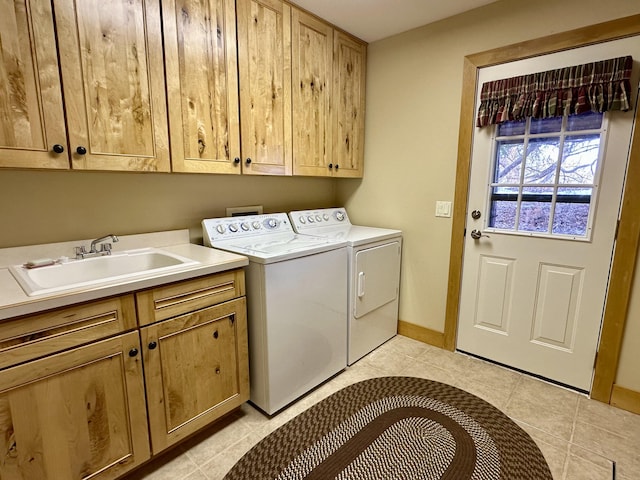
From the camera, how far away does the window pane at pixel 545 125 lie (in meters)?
1.91

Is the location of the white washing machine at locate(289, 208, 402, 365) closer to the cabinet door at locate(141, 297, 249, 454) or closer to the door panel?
the door panel

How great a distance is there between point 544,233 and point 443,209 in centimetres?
65

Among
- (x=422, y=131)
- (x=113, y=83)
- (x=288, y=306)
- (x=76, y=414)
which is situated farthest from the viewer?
(x=422, y=131)

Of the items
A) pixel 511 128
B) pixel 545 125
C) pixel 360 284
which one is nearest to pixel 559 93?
pixel 545 125

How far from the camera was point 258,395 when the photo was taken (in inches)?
71.6

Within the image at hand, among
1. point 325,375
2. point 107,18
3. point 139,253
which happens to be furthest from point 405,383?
point 107,18

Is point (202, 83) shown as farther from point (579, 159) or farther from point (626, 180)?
point (626, 180)

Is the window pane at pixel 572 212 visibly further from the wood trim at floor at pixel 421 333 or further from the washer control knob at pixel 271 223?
the washer control knob at pixel 271 223

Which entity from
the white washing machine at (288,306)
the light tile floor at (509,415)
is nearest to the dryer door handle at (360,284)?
the white washing machine at (288,306)

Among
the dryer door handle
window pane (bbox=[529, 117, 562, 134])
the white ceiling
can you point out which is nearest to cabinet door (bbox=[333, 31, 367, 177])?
the white ceiling

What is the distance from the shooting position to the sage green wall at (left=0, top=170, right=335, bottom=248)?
4.86ft

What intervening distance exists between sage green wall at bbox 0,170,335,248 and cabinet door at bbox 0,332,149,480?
740mm

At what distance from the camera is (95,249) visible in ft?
5.40

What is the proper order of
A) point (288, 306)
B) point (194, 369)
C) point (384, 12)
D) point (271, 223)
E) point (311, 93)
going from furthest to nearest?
point (271, 223)
point (311, 93)
point (384, 12)
point (288, 306)
point (194, 369)
